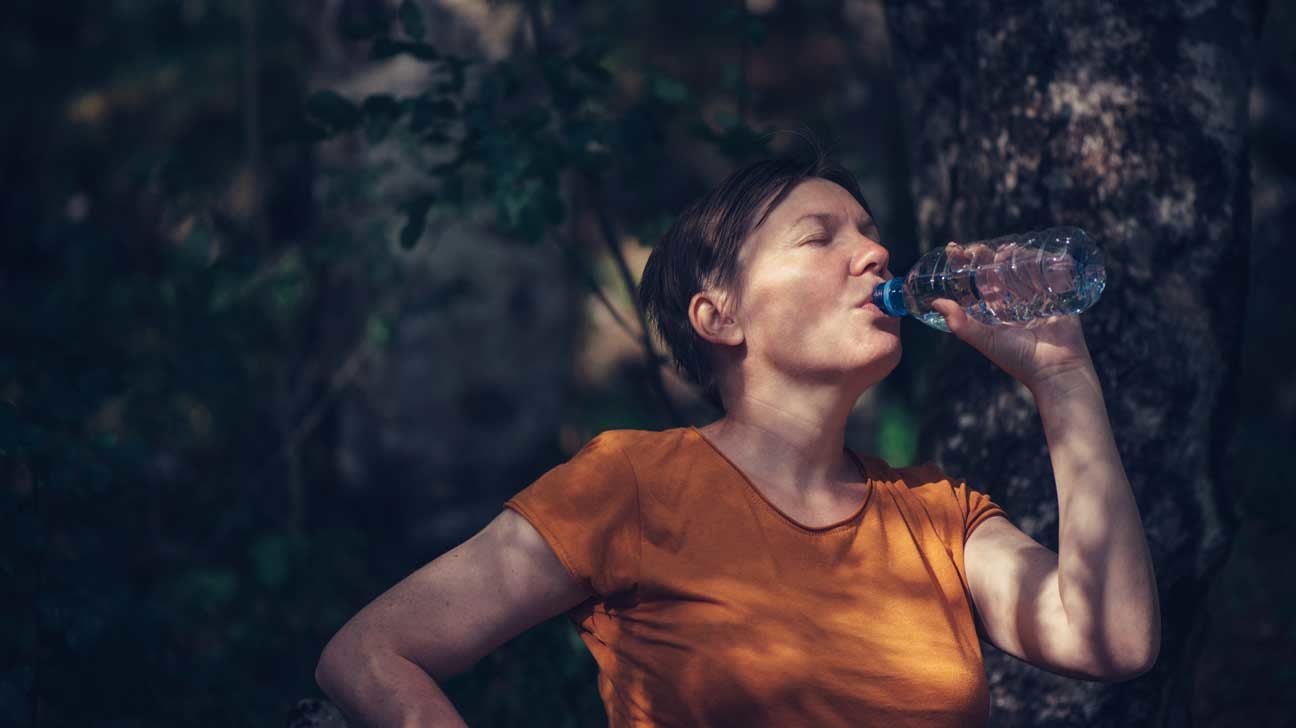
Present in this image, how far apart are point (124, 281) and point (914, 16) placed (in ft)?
12.7

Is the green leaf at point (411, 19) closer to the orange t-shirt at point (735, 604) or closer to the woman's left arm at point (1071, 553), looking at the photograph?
the orange t-shirt at point (735, 604)

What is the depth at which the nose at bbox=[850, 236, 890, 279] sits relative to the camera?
230 centimetres

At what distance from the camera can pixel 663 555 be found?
2.14m

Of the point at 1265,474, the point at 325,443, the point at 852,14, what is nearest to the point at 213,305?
the point at 325,443

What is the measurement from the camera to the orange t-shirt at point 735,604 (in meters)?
2.09

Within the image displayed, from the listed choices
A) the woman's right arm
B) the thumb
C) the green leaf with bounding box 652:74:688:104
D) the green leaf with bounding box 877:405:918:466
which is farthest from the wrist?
the green leaf with bounding box 877:405:918:466

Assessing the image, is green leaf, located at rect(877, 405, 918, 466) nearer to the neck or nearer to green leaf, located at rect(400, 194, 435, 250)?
green leaf, located at rect(400, 194, 435, 250)

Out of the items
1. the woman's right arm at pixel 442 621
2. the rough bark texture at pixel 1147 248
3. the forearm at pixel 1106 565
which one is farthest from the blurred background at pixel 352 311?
the forearm at pixel 1106 565

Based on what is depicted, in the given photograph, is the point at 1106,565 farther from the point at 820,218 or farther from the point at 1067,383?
the point at 820,218

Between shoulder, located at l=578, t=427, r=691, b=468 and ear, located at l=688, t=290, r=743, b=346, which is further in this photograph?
ear, located at l=688, t=290, r=743, b=346

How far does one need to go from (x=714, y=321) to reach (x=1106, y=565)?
80cm

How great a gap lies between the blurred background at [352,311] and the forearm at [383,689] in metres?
0.09

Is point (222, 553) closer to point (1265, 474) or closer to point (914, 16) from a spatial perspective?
point (914, 16)

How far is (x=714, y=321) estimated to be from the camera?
95.5 inches
